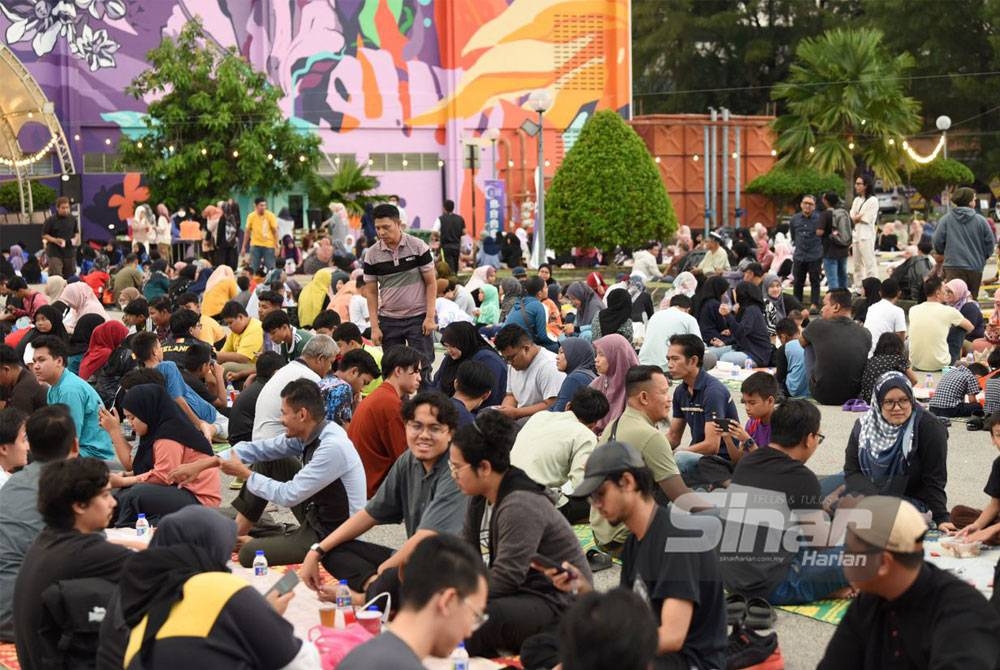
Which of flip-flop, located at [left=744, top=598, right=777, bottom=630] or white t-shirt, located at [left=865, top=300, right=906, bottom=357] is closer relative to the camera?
flip-flop, located at [left=744, top=598, right=777, bottom=630]

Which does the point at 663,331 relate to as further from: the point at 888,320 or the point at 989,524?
the point at 989,524

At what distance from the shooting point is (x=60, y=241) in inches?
797

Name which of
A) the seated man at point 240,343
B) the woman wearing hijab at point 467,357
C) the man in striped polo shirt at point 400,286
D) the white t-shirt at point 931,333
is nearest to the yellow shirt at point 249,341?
the seated man at point 240,343

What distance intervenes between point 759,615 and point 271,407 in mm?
3458

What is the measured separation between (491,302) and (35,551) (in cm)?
1095

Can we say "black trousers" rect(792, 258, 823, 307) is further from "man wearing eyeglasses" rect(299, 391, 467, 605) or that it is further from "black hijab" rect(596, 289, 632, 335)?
"man wearing eyeglasses" rect(299, 391, 467, 605)

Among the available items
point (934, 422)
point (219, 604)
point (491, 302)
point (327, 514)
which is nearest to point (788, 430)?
point (934, 422)

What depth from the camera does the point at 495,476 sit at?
18.1 feet

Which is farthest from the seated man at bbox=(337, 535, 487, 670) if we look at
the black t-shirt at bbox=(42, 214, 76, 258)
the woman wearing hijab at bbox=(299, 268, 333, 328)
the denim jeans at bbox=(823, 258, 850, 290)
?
the black t-shirt at bbox=(42, 214, 76, 258)

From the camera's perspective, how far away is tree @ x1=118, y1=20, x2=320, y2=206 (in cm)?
3262

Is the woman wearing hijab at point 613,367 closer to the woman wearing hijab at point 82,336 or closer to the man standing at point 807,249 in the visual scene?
the woman wearing hijab at point 82,336

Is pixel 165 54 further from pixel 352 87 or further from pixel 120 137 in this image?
pixel 352 87

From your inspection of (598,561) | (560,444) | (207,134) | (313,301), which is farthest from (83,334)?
(207,134)

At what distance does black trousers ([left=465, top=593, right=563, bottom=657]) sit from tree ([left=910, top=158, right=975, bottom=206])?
37.1m
